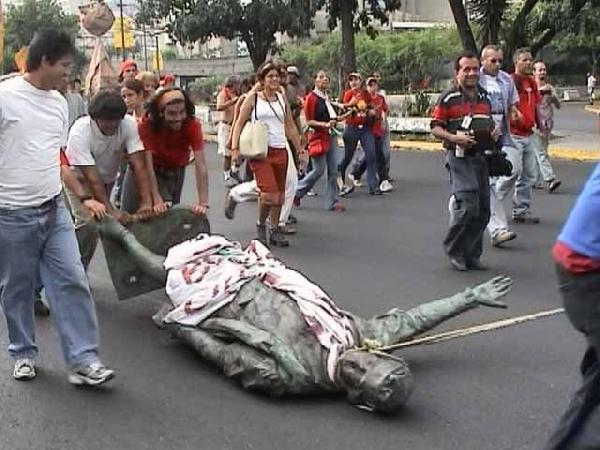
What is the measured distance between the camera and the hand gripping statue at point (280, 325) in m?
4.89

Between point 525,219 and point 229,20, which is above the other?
point 229,20

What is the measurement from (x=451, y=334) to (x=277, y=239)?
4.27 meters

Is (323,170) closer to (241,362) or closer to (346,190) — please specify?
(346,190)

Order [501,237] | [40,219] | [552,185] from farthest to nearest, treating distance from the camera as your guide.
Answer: [552,185]
[501,237]
[40,219]

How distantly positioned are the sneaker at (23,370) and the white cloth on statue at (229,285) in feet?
2.69

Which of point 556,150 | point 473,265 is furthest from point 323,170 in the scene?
point 556,150

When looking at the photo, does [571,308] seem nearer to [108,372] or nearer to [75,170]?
[108,372]

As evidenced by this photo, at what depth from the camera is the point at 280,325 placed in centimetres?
518

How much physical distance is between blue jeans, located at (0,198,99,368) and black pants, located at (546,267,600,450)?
2752 mm

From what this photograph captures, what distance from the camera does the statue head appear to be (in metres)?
4.73

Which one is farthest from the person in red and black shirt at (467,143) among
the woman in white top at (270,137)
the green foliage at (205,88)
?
the green foliage at (205,88)

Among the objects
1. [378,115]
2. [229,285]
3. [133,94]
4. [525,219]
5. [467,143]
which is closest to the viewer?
[229,285]

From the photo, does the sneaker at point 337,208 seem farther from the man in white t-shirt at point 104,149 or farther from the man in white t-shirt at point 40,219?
the man in white t-shirt at point 40,219

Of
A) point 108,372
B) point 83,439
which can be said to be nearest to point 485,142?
Answer: point 108,372
